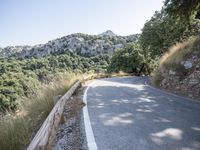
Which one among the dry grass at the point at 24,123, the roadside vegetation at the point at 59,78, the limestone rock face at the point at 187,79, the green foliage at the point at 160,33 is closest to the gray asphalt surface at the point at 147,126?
the dry grass at the point at 24,123

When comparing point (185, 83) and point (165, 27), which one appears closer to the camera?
point (185, 83)

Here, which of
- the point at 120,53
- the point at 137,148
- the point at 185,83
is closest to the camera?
the point at 137,148

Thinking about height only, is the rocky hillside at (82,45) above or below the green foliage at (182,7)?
above

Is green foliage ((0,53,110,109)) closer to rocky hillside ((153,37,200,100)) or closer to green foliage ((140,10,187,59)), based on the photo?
rocky hillside ((153,37,200,100))

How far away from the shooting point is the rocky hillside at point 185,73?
974 cm

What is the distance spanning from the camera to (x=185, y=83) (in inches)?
412

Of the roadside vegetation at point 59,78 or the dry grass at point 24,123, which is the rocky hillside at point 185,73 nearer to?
the roadside vegetation at point 59,78

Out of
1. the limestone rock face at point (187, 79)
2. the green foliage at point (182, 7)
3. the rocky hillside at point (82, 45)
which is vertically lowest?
the limestone rock face at point (187, 79)

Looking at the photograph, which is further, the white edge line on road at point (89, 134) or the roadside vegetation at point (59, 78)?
the roadside vegetation at point (59, 78)

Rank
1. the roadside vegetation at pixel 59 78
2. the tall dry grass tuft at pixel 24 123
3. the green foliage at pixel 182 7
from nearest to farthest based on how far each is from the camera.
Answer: the tall dry grass tuft at pixel 24 123, the roadside vegetation at pixel 59 78, the green foliage at pixel 182 7

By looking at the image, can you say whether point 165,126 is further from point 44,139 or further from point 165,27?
point 165,27

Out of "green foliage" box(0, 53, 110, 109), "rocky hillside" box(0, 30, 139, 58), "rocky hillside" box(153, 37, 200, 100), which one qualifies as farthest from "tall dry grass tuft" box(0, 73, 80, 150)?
"rocky hillside" box(0, 30, 139, 58)

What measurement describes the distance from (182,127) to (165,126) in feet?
1.17

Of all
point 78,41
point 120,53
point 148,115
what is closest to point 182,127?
point 148,115
